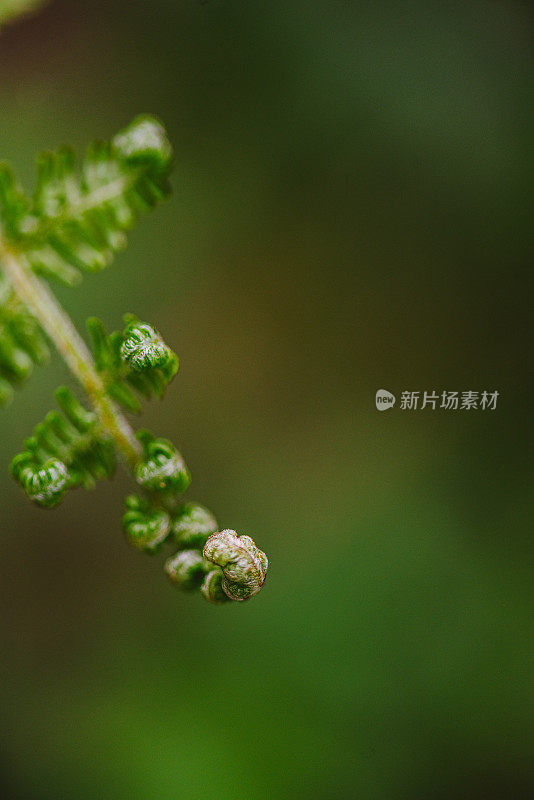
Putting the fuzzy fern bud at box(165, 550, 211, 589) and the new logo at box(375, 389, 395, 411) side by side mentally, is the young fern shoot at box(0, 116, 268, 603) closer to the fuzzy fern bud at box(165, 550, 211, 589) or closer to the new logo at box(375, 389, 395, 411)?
the fuzzy fern bud at box(165, 550, 211, 589)

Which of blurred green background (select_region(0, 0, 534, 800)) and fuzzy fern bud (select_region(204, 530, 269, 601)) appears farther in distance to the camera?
Result: blurred green background (select_region(0, 0, 534, 800))

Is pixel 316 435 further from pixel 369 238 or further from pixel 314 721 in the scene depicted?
pixel 314 721

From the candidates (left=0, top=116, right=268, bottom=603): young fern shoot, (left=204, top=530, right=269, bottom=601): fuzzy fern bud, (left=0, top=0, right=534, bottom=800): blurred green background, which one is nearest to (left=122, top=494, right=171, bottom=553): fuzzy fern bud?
(left=0, top=116, right=268, bottom=603): young fern shoot

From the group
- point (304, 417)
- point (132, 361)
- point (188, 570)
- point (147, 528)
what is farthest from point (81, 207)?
point (304, 417)

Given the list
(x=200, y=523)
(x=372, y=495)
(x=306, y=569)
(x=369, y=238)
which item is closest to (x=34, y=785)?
(x=306, y=569)

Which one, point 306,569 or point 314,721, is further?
point 306,569

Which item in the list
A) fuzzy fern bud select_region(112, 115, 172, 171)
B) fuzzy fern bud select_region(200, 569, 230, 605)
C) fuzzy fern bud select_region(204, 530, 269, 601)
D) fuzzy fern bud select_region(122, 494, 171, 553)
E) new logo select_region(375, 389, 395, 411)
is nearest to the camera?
fuzzy fern bud select_region(204, 530, 269, 601)

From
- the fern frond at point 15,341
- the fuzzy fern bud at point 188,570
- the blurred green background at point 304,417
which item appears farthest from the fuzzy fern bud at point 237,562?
the blurred green background at point 304,417
